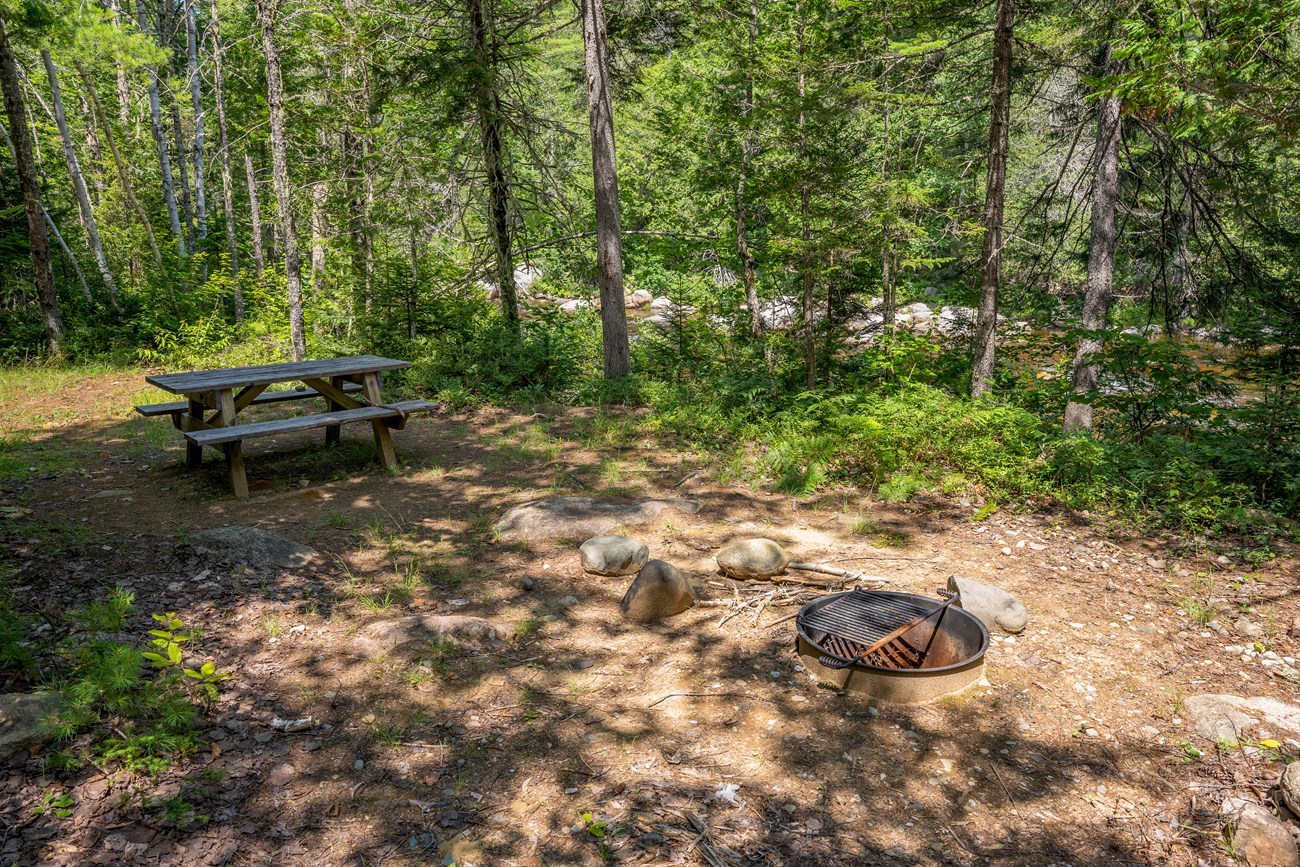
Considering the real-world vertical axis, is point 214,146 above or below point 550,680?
above

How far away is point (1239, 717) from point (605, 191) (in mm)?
8585

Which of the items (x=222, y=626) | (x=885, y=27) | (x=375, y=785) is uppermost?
(x=885, y=27)

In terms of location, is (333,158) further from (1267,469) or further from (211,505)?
(1267,469)

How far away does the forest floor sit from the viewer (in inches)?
102

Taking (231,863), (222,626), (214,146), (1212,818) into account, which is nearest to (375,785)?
(231,863)

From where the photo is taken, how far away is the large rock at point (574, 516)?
18.1 ft

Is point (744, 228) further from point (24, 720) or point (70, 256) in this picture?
point (70, 256)

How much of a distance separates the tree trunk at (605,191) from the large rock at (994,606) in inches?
260

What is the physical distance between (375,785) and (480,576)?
206 centimetres

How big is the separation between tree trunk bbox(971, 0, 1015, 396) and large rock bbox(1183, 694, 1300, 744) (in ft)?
14.4

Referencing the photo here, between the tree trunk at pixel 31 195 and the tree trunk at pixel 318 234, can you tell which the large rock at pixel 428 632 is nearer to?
the tree trunk at pixel 318 234

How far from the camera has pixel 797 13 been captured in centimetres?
984

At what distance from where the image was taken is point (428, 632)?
12.9 feet

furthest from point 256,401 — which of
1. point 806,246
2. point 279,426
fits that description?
point 806,246
